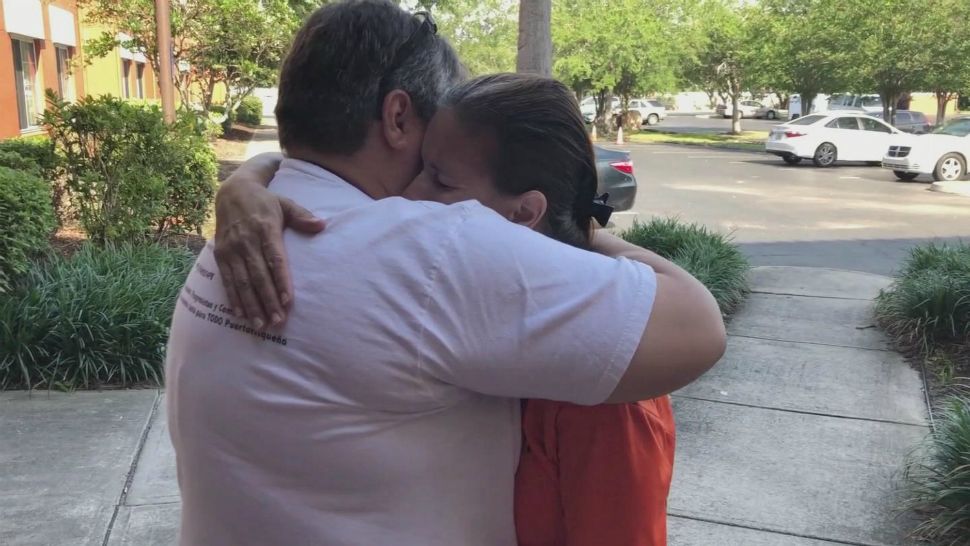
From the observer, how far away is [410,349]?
112cm

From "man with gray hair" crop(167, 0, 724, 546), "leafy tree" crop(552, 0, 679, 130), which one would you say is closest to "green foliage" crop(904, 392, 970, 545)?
"man with gray hair" crop(167, 0, 724, 546)

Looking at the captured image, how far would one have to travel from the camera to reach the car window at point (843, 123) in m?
23.5

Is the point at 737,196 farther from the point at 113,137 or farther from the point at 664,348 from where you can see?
the point at 664,348

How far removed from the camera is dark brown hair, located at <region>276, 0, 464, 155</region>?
1.34 metres

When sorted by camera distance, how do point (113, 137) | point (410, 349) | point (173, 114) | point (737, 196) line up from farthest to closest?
point (737, 196) → point (173, 114) → point (113, 137) → point (410, 349)

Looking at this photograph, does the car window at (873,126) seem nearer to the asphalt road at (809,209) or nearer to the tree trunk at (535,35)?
the asphalt road at (809,209)

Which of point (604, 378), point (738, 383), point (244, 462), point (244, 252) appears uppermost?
point (244, 252)

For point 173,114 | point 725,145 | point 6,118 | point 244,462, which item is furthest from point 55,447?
point 725,145

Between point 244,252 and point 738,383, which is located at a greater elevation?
point 244,252

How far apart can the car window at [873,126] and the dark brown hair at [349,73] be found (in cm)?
2463

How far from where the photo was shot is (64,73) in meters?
20.5

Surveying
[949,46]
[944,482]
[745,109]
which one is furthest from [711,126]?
[944,482]

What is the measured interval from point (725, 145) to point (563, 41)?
308 inches

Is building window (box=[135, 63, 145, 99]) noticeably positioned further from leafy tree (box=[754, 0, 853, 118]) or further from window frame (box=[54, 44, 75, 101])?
leafy tree (box=[754, 0, 853, 118])
